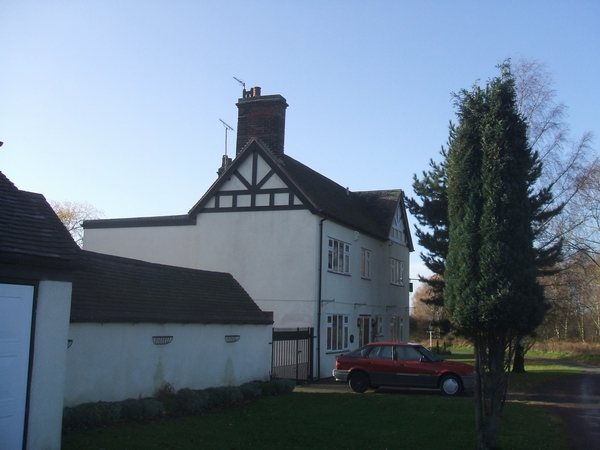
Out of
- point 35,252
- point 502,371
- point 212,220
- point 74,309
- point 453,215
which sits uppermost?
point 212,220

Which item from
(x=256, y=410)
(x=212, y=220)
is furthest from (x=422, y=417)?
(x=212, y=220)

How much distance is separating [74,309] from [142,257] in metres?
14.9

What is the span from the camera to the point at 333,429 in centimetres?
1204

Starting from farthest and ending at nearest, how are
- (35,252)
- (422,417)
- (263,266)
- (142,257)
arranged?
1. (142,257)
2. (263,266)
3. (422,417)
4. (35,252)

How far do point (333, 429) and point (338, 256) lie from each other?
13676 millimetres

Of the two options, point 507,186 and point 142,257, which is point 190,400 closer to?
point 507,186

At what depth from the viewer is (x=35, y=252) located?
28.0 feet

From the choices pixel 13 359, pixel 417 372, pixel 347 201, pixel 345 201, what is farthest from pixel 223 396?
pixel 347 201

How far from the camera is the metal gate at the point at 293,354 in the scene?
20.0 metres

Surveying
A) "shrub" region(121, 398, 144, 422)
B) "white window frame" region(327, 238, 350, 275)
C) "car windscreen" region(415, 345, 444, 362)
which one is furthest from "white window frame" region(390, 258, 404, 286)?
"shrub" region(121, 398, 144, 422)

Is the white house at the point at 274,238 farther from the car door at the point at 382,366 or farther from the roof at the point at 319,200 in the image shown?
the car door at the point at 382,366

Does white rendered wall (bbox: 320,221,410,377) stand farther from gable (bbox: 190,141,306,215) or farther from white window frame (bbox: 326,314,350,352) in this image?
gable (bbox: 190,141,306,215)

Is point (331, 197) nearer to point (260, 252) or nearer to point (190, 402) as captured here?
point (260, 252)

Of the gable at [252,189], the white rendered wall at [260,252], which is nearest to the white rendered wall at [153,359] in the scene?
the white rendered wall at [260,252]
